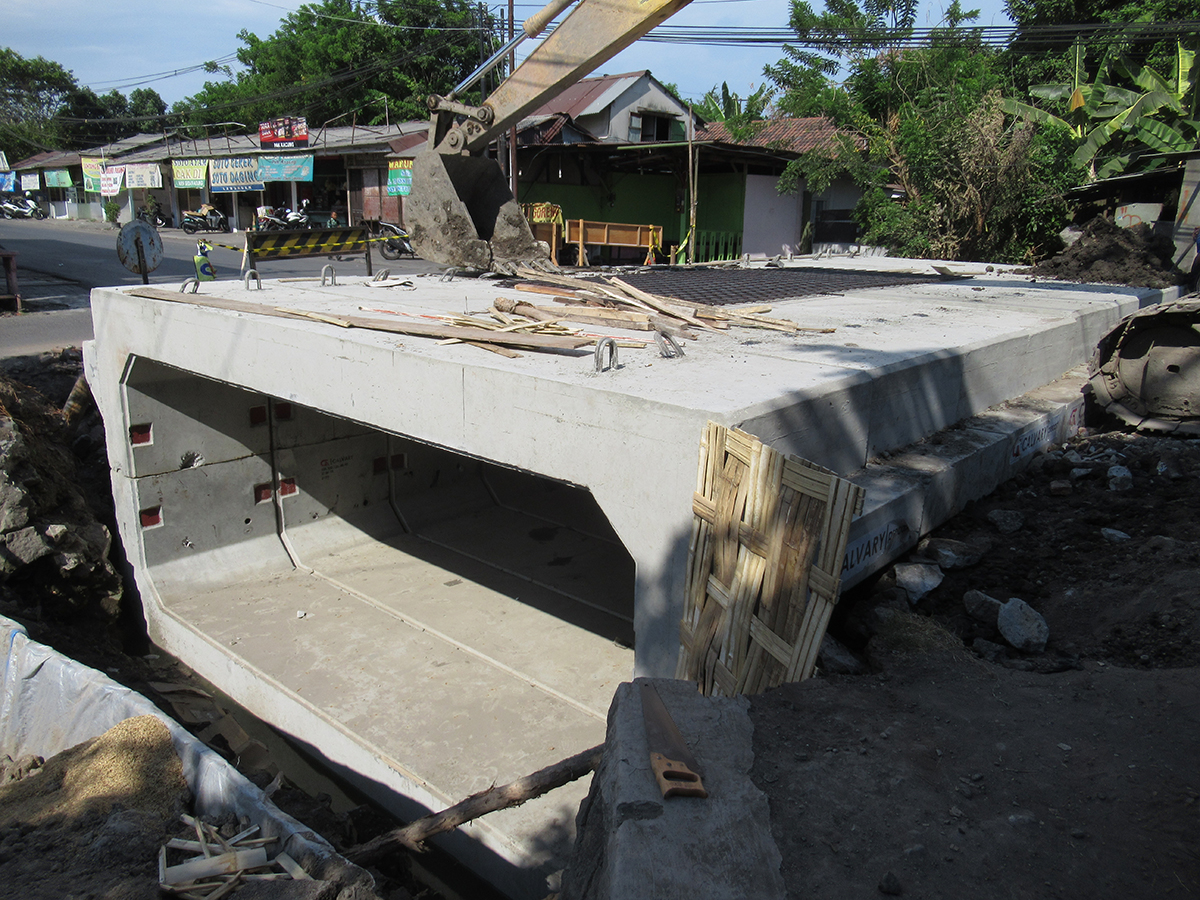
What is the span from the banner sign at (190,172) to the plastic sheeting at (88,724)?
34532mm

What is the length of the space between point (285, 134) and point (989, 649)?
3471 centimetres

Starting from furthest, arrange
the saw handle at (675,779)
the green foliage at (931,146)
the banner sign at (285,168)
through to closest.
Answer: the banner sign at (285,168) < the green foliage at (931,146) < the saw handle at (675,779)

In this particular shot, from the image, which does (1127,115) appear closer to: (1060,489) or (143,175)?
(1060,489)

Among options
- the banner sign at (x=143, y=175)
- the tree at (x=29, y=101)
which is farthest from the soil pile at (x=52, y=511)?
the tree at (x=29, y=101)

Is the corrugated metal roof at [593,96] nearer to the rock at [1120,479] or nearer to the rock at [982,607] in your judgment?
the rock at [1120,479]

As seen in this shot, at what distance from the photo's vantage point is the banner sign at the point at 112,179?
3734 centimetres

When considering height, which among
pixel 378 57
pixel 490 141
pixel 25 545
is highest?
pixel 378 57

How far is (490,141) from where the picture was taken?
863 cm

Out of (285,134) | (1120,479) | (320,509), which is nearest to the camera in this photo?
(1120,479)

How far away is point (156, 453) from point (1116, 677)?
719 cm

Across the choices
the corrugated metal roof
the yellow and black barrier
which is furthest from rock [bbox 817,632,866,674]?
the corrugated metal roof

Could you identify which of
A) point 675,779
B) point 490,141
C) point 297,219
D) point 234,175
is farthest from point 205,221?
point 675,779

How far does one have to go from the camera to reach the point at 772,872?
208 centimetres

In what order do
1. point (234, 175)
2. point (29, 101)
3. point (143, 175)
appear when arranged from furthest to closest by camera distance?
point (29, 101) < point (143, 175) < point (234, 175)
